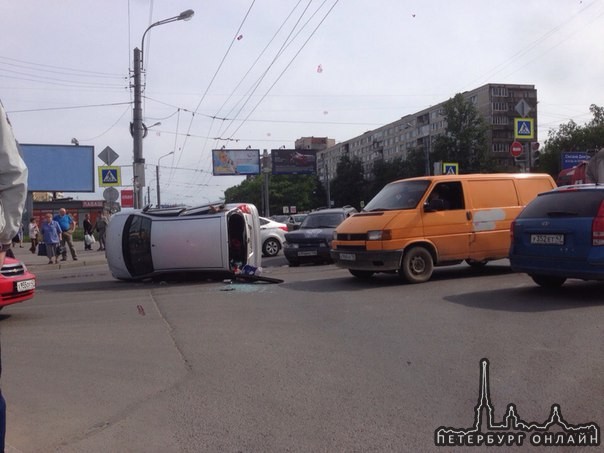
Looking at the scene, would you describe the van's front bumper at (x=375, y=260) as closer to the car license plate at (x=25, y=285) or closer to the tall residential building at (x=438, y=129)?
the car license plate at (x=25, y=285)

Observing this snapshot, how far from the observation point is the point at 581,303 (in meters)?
8.16

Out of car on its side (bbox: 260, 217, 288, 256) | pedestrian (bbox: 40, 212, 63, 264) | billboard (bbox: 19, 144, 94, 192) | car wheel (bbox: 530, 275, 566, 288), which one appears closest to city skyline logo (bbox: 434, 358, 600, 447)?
car wheel (bbox: 530, 275, 566, 288)

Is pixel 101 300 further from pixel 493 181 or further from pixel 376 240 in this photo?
pixel 493 181

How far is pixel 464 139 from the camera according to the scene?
246ft

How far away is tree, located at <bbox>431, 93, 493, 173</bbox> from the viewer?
75.1 meters

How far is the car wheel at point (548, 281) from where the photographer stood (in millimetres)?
9383

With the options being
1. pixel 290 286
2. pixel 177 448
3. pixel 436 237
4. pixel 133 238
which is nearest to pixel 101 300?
pixel 133 238

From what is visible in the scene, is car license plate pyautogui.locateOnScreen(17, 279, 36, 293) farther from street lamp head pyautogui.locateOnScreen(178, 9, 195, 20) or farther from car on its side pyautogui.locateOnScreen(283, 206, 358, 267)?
street lamp head pyautogui.locateOnScreen(178, 9, 195, 20)

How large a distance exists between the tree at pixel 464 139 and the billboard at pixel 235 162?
26102 millimetres

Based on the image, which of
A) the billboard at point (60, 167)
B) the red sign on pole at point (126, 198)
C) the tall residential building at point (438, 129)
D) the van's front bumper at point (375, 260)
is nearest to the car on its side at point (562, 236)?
the van's front bumper at point (375, 260)

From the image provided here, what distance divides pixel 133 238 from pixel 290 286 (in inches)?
157

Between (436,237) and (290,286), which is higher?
(436,237)

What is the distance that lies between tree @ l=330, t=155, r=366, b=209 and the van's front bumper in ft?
294

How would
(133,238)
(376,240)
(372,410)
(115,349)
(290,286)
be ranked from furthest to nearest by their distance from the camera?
(133,238), (290,286), (376,240), (115,349), (372,410)
